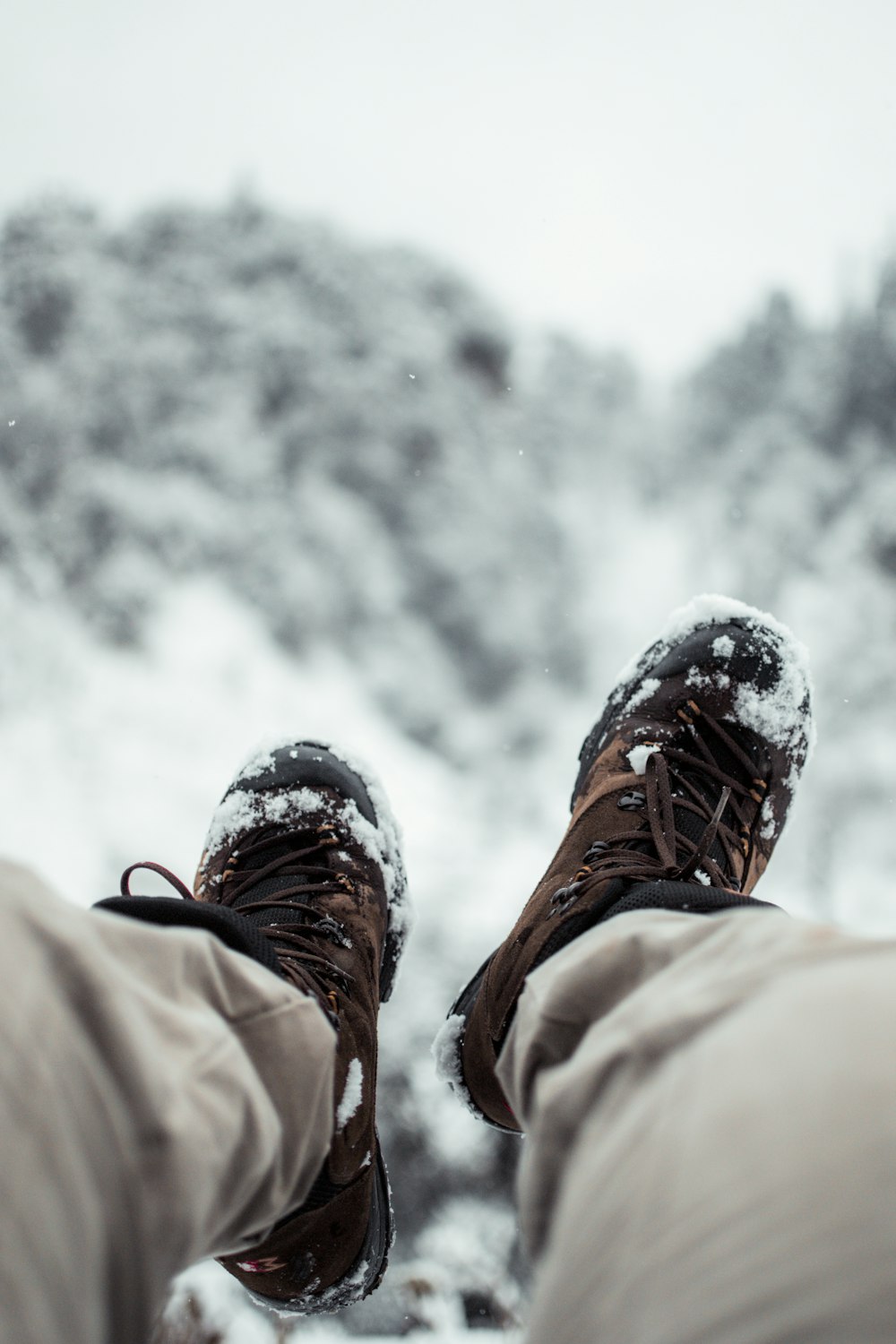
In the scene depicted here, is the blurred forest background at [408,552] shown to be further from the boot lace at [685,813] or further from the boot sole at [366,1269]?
the boot sole at [366,1269]

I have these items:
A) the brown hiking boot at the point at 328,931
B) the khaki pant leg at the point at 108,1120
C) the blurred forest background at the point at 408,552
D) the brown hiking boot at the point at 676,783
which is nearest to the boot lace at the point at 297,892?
the brown hiking boot at the point at 328,931

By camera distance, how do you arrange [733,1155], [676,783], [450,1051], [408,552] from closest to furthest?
[733,1155] < [450,1051] < [676,783] < [408,552]

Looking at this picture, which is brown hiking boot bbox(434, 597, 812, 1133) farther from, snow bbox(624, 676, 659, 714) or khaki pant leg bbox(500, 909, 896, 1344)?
khaki pant leg bbox(500, 909, 896, 1344)

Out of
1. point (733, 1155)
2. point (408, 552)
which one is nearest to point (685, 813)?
point (733, 1155)

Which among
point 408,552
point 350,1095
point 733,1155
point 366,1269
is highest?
point 408,552

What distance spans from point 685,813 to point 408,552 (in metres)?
0.67

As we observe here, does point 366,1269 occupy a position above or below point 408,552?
below

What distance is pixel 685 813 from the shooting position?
2.50 ft

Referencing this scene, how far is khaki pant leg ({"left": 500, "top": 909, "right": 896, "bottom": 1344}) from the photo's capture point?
0.22 meters

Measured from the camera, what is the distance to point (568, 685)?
3.95ft

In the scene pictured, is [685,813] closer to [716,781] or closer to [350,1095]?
[716,781]

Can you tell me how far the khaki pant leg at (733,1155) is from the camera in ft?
0.71

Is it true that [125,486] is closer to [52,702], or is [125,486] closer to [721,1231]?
[52,702]

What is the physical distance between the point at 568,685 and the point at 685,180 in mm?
789
